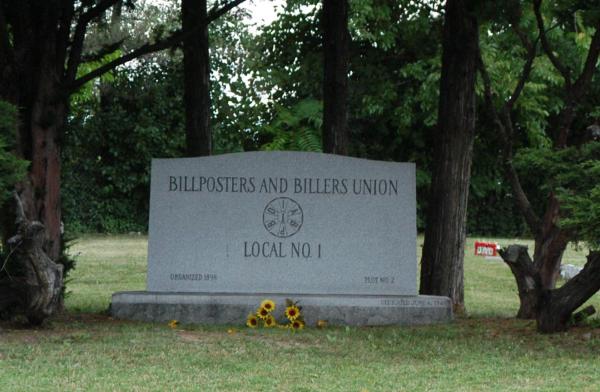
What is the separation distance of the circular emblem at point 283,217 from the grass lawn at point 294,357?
4.12ft

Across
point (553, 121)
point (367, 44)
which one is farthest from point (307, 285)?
point (553, 121)

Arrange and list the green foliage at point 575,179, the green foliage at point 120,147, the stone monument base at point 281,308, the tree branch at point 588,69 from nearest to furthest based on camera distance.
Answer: the green foliage at point 575,179
the stone monument base at point 281,308
the tree branch at point 588,69
the green foliage at point 120,147

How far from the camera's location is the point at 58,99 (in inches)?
451

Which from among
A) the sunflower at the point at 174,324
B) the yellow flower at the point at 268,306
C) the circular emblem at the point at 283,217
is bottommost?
the sunflower at the point at 174,324

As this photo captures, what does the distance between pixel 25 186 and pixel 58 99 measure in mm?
979

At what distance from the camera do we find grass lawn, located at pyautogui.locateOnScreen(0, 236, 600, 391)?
732 cm

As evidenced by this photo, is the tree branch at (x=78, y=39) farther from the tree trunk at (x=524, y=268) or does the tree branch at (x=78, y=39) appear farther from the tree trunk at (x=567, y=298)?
the tree trunk at (x=567, y=298)

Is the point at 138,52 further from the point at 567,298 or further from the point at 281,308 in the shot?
the point at 567,298

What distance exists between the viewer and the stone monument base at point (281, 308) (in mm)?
11164

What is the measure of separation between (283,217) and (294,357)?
3269 mm

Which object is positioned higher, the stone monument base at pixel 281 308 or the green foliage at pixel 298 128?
the green foliage at pixel 298 128

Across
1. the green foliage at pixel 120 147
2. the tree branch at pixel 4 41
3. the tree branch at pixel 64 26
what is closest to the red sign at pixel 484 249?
the green foliage at pixel 120 147

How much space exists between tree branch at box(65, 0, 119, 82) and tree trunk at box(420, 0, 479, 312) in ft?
12.6

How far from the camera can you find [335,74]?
45.7 feet
